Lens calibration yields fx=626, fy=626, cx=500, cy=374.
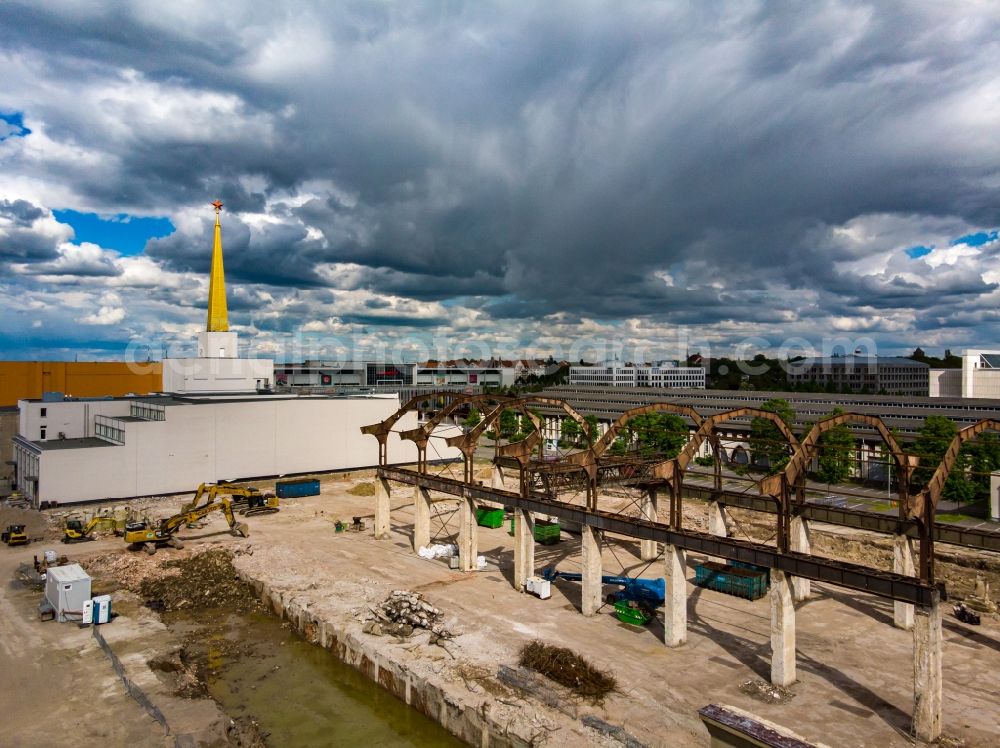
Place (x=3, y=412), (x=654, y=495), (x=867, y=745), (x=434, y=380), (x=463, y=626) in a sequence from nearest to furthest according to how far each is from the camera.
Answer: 1. (x=867, y=745)
2. (x=463, y=626)
3. (x=654, y=495)
4. (x=3, y=412)
5. (x=434, y=380)

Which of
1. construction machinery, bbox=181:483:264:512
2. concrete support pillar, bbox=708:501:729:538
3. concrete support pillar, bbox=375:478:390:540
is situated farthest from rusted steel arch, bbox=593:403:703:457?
construction machinery, bbox=181:483:264:512

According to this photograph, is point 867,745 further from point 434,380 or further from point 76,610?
point 434,380

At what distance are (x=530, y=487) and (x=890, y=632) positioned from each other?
730 inches

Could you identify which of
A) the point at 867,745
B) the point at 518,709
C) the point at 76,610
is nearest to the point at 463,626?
the point at 518,709

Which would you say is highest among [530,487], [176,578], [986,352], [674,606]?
[986,352]

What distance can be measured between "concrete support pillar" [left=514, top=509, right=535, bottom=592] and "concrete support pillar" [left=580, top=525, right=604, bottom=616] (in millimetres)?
4234

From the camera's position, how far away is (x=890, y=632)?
29.3 meters

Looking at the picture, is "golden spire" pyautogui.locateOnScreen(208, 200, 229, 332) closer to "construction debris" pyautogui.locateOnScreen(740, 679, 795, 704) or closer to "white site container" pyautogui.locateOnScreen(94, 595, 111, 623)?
"white site container" pyautogui.locateOnScreen(94, 595, 111, 623)

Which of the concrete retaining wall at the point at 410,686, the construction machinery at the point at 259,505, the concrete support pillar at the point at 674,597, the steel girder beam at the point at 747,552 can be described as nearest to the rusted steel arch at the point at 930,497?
the steel girder beam at the point at 747,552

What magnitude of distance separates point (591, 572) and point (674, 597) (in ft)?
15.3

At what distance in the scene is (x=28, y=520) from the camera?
5006cm

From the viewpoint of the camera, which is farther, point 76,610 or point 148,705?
point 76,610

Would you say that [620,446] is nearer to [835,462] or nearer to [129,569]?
[835,462]

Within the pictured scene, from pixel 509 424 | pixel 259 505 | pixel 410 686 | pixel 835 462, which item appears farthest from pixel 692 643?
pixel 509 424
